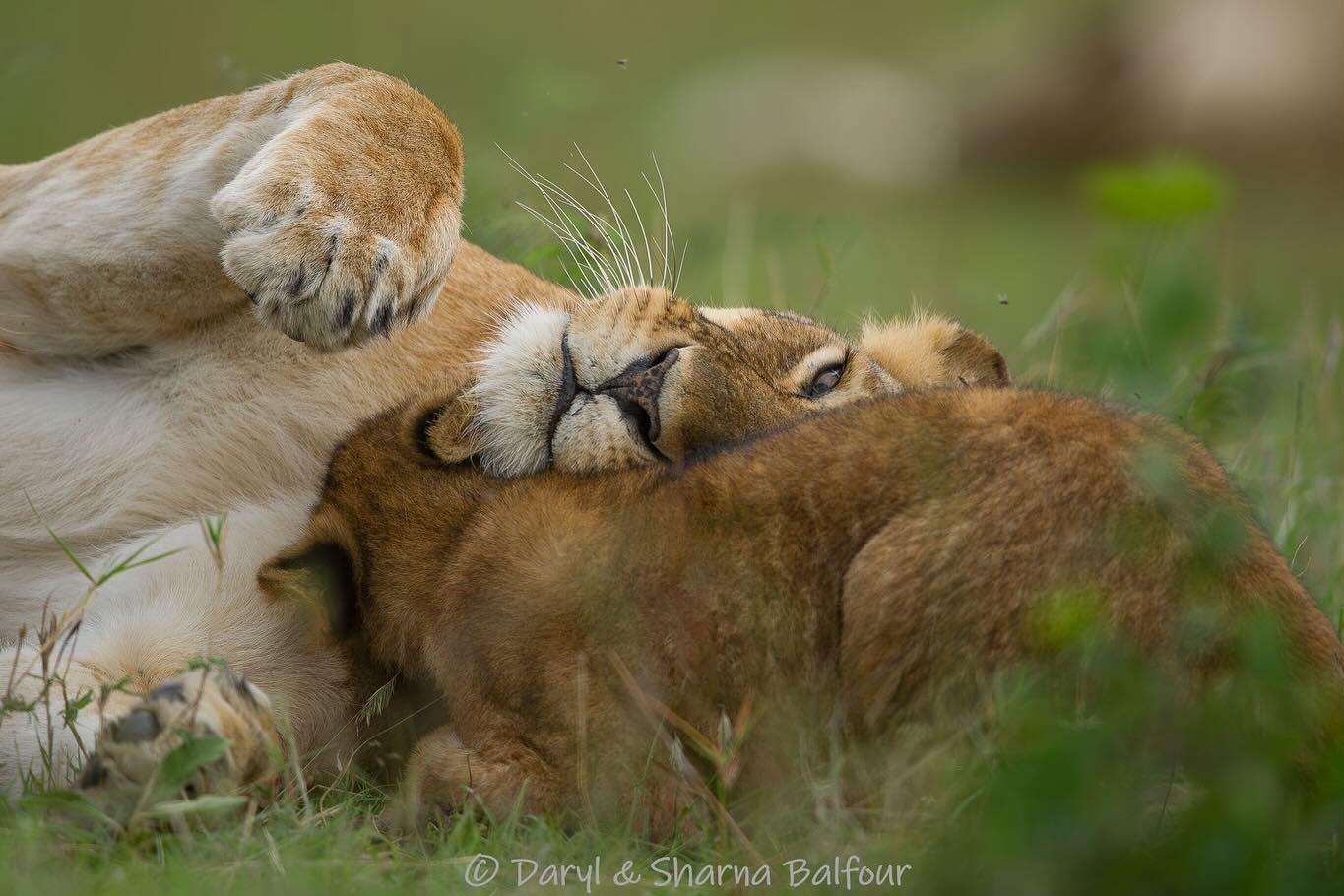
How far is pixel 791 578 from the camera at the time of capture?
2016 millimetres

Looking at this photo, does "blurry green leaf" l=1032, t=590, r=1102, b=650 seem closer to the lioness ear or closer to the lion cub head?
the lion cub head

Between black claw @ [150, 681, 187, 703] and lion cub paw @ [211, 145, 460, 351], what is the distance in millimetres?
675

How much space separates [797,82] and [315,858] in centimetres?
883

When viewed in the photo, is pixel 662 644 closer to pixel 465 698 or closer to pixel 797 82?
pixel 465 698

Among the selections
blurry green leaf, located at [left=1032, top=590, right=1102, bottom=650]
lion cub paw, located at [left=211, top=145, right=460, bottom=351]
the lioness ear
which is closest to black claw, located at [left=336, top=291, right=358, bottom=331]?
lion cub paw, located at [left=211, top=145, right=460, bottom=351]

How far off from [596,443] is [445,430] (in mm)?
226

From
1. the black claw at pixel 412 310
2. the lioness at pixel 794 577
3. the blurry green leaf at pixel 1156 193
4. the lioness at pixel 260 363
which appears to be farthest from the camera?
the black claw at pixel 412 310

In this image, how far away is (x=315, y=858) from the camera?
2023 mm

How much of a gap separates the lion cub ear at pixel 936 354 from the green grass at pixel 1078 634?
0.21 m

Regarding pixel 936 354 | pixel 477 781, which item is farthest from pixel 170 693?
pixel 936 354

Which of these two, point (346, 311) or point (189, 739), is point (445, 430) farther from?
point (189, 739)

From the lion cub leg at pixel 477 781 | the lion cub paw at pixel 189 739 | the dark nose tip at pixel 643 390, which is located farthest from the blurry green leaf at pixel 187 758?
the dark nose tip at pixel 643 390

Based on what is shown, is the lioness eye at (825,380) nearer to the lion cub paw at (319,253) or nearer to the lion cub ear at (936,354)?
the lion cub ear at (936,354)

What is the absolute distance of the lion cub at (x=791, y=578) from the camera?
186 centimetres
